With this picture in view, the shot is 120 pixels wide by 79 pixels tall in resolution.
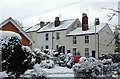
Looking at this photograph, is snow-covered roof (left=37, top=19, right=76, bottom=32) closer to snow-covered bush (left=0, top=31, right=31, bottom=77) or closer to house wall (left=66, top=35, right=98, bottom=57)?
house wall (left=66, top=35, right=98, bottom=57)

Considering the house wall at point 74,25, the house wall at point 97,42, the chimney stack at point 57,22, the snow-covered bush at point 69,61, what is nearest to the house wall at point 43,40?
the chimney stack at point 57,22

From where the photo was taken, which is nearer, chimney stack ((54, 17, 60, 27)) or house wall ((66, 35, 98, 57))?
house wall ((66, 35, 98, 57))

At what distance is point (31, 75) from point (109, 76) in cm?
408

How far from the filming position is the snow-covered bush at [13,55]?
7.05 m

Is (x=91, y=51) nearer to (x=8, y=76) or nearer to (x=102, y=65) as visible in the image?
(x=102, y=65)

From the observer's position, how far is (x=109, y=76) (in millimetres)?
8531

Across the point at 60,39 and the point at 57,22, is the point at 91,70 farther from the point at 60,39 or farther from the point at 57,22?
the point at 57,22

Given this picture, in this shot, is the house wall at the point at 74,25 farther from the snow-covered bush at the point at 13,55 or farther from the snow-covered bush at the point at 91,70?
the snow-covered bush at the point at 13,55

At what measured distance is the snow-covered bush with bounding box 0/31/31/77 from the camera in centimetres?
705

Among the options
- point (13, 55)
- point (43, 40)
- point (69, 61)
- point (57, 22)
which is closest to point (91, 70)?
point (13, 55)

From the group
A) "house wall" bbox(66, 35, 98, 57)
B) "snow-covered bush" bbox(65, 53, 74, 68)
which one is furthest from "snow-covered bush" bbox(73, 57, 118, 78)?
"house wall" bbox(66, 35, 98, 57)

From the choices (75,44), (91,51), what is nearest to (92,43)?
(91,51)

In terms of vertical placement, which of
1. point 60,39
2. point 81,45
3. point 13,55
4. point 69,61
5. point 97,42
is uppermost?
point 60,39

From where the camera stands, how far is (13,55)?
7.09m
